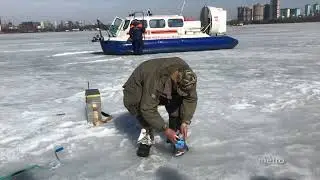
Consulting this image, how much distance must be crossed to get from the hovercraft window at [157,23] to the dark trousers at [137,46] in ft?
4.24

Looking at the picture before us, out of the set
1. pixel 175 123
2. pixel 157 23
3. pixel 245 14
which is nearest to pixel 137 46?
pixel 157 23

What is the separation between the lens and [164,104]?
4.02 meters

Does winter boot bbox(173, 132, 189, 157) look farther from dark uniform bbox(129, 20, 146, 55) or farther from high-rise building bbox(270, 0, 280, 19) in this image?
high-rise building bbox(270, 0, 280, 19)

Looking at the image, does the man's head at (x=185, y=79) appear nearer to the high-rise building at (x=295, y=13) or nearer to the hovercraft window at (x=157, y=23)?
the hovercraft window at (x=157, y=23)

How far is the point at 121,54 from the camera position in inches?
646

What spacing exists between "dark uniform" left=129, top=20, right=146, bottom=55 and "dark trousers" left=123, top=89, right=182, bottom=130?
1151cm

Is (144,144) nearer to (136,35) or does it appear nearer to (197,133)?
(197,133)

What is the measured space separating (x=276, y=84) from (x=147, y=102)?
5.09 meters

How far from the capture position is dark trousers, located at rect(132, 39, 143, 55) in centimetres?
1562

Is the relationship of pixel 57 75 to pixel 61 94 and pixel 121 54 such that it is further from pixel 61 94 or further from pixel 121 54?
pixel 121 54

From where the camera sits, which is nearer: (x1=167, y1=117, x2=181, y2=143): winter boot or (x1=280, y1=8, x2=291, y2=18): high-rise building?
(x1=167, y1=117, x2=181, y2=143): winter boot

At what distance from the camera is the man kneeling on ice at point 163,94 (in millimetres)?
3508

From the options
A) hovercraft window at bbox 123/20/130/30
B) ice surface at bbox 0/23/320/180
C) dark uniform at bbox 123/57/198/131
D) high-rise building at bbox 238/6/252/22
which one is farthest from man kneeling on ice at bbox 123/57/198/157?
high-rise building at bbox 238/6/252/22

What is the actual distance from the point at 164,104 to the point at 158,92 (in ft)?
1.51
